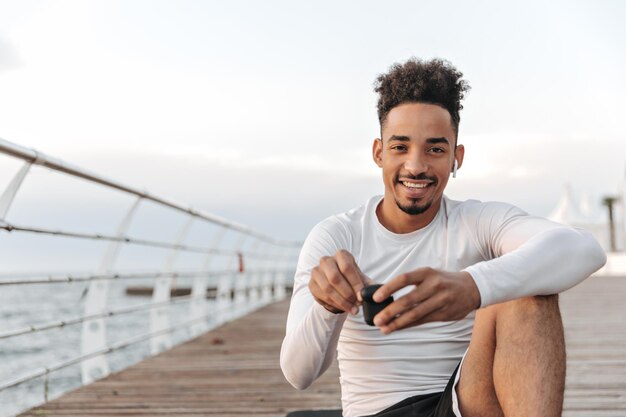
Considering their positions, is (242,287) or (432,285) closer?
(432,285)

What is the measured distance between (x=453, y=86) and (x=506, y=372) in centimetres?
65

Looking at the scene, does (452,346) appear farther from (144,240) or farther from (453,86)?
(144,240)

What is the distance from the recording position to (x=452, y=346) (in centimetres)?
162

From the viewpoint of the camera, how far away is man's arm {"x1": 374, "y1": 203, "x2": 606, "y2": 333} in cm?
122

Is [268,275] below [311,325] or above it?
above

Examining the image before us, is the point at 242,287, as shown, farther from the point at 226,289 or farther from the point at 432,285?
the point at 432,285

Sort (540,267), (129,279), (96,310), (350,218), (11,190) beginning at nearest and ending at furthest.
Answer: (540,267) → (350,218) → (11,190) → (96,310) → (129,279)

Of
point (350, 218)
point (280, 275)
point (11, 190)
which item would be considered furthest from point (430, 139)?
point (280, 275)

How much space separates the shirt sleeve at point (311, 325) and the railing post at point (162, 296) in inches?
110

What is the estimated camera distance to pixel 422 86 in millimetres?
1676

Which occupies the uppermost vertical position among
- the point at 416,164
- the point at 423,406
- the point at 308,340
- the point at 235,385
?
the point at 416,164

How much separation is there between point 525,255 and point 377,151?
51cm

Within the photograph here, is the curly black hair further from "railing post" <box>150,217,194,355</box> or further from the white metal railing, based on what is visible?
"railing post" <box>150,217,194,355</box>

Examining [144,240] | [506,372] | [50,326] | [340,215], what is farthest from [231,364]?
[506,372]
